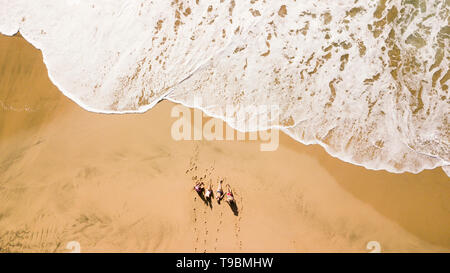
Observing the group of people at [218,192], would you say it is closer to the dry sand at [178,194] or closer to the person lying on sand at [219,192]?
the person lying on sand at [219,192]

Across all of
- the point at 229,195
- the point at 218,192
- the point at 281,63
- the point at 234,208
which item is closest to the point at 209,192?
the point at 218,192

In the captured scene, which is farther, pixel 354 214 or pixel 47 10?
pixel 47 10

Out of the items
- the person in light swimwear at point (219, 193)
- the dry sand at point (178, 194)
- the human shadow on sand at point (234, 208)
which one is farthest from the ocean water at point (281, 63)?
the human shadow on sand at point (234, 208)

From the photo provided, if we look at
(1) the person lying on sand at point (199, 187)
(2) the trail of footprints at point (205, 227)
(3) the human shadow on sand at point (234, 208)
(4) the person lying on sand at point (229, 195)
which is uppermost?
(1) the person lying on sand at point (199, 187)

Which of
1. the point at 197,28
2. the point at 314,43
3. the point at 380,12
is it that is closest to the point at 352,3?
the point at 380,12

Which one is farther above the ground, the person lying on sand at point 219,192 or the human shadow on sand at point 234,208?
the person lying on sand at point 219,192

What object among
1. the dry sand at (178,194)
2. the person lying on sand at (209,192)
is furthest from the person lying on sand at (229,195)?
the person lying on sand at (209,192)

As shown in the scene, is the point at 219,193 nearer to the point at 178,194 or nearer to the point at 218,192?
the point at 218,192

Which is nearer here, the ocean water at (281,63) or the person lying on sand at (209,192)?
the person lying on sand at (209,192)
